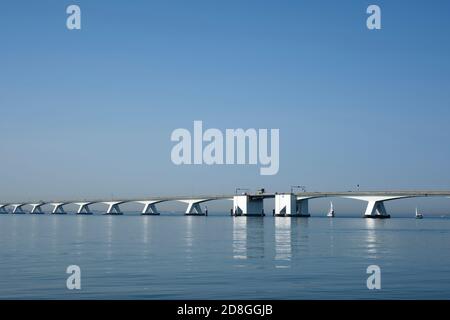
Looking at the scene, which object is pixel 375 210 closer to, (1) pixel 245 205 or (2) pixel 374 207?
(2) pixel 374 207

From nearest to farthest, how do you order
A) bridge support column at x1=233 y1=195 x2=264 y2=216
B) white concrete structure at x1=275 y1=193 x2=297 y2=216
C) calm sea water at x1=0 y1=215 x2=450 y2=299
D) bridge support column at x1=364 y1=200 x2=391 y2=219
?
calm sea water at x1=0 y1=215 x2=450 y2=299
bridge support column at x1=364 y1=200 x2=391 y2=219
white concrete structure at x1=275 y1=193 x2=297 y2=216
bridge support column at x1=233 y1=195 x2=264 y2=216

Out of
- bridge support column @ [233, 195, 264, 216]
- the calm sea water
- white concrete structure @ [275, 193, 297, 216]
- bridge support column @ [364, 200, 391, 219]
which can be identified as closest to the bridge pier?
white concrete structure @ [275, 193, 297, 216]

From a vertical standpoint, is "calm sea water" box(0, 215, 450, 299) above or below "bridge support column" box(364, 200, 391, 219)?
above

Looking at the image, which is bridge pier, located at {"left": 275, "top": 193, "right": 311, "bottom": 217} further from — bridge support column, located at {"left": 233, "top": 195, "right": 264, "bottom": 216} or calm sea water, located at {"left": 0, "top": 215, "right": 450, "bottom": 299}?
calm sea water, located at {"left": 0, "top": 215, "right": 450, "bottom": 299}

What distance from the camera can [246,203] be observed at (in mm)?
195000

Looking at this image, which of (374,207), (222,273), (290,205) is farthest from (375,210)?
(222,273)

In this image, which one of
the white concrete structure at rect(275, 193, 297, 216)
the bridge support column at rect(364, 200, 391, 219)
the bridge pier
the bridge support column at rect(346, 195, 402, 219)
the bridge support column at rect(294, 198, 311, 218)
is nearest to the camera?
the bridge support column at rect(346, 195, 402, 219)

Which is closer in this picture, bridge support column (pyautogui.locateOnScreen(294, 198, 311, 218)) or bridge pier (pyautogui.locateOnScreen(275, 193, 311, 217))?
bridge pier (pyautogui.locateOnScreen(275, 193, 311, 217))

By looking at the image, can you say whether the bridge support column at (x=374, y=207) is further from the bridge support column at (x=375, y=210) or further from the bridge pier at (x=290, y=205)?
the bridge pier at (x=290, y=205)

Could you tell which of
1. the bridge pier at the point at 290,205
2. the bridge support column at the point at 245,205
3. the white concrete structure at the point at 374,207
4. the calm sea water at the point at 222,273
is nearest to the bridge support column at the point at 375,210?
the white concrete structure at the point at 374,207

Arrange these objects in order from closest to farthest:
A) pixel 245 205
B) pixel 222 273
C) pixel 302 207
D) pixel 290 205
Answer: pixel 222 273, pixel 290 205, pixel 302 207, pixel 245 205

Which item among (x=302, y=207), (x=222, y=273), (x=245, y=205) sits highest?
(x=222, y=273)
